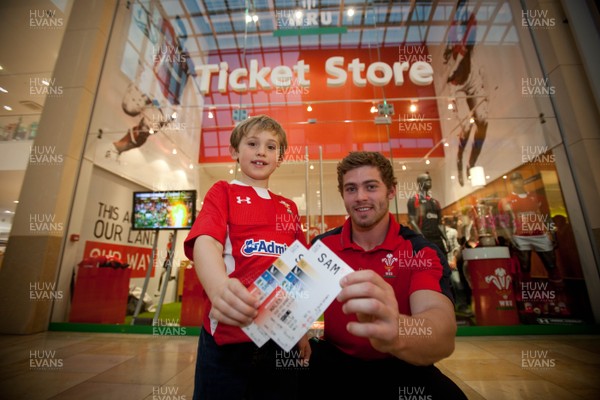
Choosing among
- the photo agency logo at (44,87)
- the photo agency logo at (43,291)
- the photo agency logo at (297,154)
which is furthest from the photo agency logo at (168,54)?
the photo agency logo at (43,291)

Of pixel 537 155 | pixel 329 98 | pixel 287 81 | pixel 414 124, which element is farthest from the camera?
pixel 414 124

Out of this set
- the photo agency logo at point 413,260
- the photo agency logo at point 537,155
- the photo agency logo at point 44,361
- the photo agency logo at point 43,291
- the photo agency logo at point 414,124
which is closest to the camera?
the photo agency logo at point 413,260

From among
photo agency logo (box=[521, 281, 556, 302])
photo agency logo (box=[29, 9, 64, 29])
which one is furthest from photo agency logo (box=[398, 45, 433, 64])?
photo agency logo (box=[29, 9, 64, 29])

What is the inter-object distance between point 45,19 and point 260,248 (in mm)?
5447

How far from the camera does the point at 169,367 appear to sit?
2.08 meters

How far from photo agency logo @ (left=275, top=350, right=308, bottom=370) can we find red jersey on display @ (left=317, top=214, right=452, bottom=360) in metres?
0.19

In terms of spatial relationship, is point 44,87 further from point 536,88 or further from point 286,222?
point 536,88

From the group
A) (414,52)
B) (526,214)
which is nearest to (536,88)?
(526,214)

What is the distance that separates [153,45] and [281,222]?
22.0 feet

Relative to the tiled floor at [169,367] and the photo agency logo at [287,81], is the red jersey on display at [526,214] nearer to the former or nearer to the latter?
the tiled floor at [169,367]

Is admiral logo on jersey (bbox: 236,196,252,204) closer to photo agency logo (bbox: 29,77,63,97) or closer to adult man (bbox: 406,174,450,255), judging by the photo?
adult man (bbox: 406,174,450,255)

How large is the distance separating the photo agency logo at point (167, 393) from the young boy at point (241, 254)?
1.09 metres

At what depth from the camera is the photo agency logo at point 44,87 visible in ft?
11.6

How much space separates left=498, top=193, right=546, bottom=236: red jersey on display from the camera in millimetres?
3551
